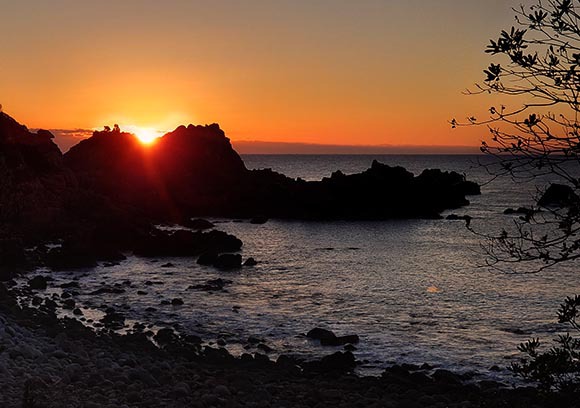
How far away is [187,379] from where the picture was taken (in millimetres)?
19750

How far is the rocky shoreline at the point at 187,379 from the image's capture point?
16047 mm

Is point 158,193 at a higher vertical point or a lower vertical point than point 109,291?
higher

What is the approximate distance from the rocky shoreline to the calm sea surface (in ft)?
6.68

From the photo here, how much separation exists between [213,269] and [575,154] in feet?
129

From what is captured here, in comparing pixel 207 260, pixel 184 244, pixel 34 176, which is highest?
pixel 34 176

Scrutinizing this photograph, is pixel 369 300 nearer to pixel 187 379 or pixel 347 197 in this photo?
pixel 187 379

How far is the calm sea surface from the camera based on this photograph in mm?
26109

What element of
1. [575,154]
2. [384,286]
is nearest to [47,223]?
[384,286]

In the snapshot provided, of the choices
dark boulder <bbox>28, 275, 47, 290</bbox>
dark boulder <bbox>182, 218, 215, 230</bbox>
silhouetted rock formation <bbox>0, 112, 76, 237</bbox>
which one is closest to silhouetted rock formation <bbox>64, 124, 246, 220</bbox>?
dark boulder <bbox>182, 218, 215, 230</bbox>

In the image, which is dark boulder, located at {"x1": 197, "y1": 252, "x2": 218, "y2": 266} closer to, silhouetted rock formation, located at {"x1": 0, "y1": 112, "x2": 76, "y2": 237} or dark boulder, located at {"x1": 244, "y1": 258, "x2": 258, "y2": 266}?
dark boulder, located at {"x1": 244, "y1": 258, "x2": 258, "y2": 266}

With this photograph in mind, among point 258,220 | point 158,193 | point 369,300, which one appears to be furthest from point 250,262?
point 158,193

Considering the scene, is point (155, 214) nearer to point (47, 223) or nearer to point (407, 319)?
point (47, 223)

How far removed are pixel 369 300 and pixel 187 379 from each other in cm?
1715

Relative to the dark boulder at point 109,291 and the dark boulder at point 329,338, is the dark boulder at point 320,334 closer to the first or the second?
the dark boulder at point 329,338
